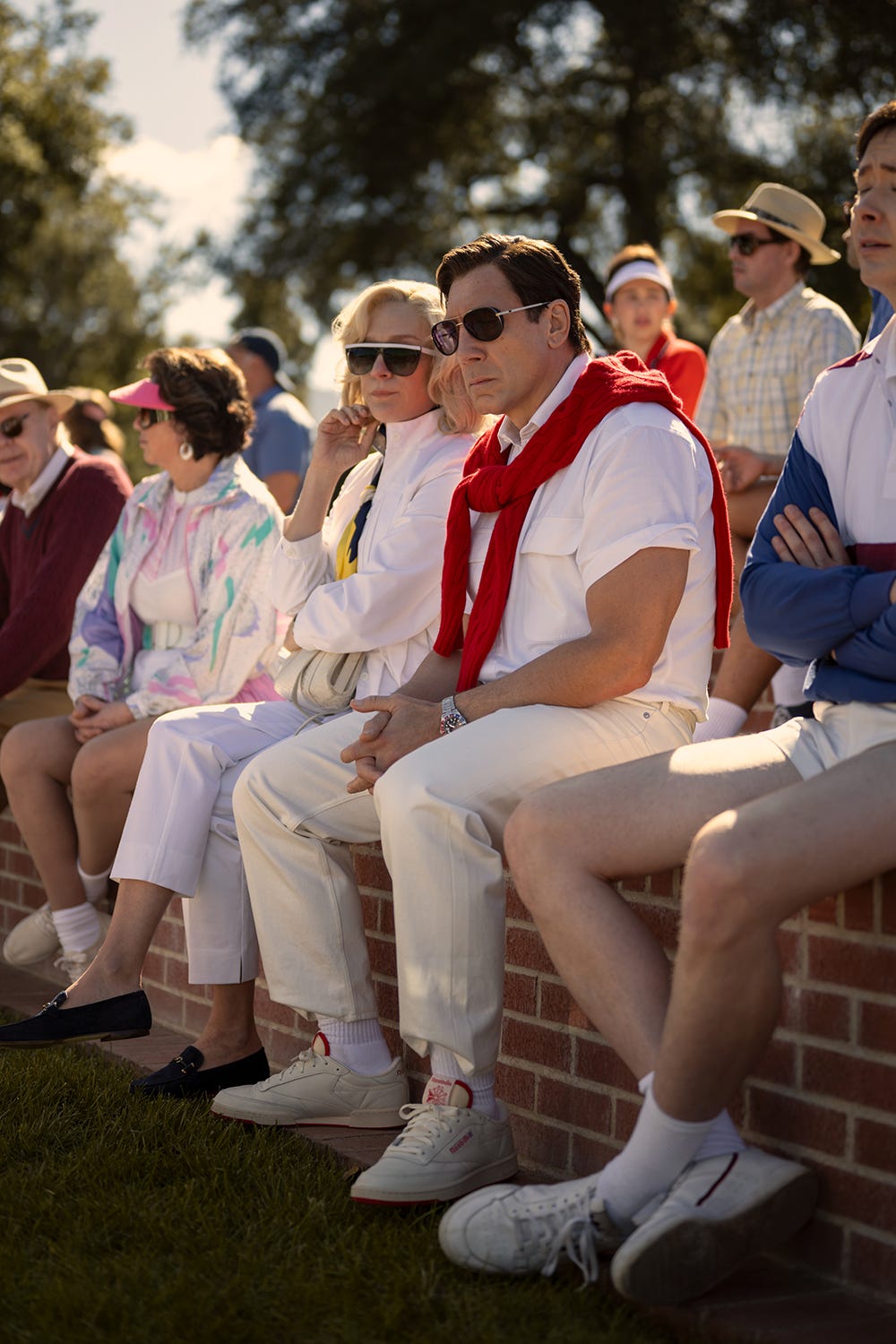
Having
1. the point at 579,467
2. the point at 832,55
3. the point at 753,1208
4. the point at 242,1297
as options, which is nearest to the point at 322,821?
the point at 579,467

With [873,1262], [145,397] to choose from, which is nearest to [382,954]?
[873,1262]

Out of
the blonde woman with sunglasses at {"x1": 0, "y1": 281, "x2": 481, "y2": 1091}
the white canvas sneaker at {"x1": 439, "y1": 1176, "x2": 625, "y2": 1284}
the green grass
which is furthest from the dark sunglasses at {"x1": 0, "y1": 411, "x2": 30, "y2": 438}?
the white canvas sneaker at {"x1": 439, "y1": 1176, "x2": 625, "y2": 1284}

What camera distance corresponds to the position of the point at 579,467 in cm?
329

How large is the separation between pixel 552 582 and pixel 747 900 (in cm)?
110

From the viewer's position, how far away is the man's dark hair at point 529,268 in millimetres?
3459

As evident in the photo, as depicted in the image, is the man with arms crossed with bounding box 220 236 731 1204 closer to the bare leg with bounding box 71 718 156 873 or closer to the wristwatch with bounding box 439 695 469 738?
the wristwatch with bounding box 439 695 469 738

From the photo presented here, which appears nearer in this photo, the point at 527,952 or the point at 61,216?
the point at 527,952

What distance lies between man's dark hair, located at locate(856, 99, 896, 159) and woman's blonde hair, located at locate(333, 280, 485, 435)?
51.1 inches

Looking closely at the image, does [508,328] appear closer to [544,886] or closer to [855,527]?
[855,527]

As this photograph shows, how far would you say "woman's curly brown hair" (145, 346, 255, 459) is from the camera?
5047mm

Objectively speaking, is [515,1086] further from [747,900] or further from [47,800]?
[47,800]

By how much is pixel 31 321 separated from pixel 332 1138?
2726 cm

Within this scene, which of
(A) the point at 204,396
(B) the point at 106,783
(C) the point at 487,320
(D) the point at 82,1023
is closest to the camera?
(C) the point at 487,320

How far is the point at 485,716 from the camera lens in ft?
10.5
